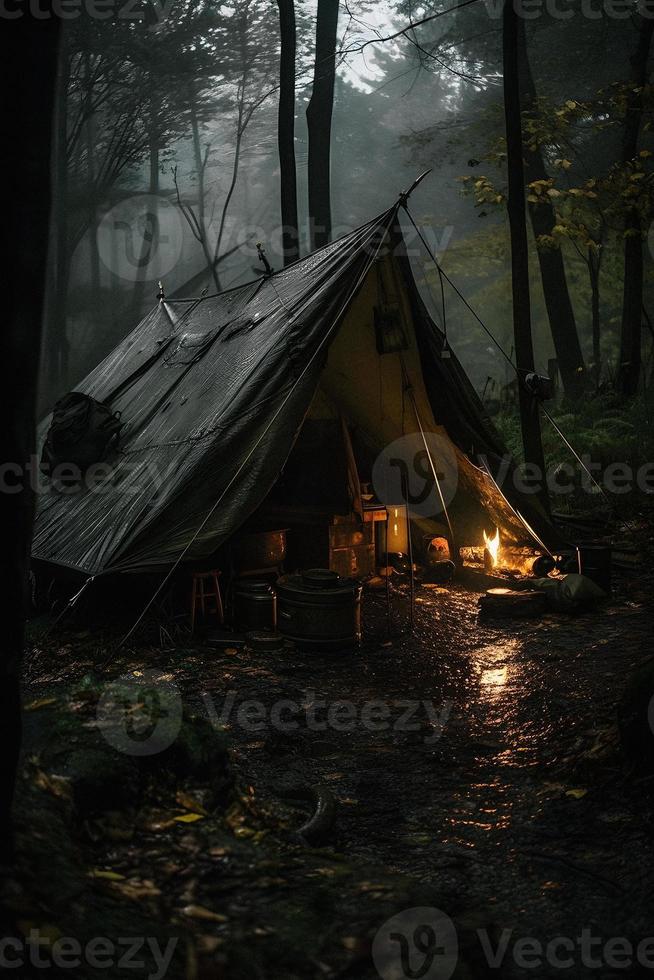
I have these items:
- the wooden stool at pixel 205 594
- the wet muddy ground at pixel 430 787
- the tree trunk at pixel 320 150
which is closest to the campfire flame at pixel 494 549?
the wet muddy ground at pixel 430 787

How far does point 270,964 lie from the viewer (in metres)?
2.26

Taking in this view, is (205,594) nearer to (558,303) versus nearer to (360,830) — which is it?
(360,830)

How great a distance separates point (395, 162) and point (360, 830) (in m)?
35.5

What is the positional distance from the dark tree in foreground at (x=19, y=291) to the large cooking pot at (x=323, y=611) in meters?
4.17

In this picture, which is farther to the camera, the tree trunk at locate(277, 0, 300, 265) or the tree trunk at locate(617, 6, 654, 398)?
the tree trunk at locate(617, 6, 654, 398)

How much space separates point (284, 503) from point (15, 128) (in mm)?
6124

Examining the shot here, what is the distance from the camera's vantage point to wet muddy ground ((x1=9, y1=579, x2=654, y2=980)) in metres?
2.63

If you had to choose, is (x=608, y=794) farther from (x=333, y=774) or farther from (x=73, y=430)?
(x=73, y=430)

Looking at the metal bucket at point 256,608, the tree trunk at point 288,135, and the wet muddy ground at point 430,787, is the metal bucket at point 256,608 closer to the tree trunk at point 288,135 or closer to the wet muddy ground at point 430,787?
the wet muddy ground at point 430,787

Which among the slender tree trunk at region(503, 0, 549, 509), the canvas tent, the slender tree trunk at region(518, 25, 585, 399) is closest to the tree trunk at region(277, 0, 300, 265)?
the canvas tent

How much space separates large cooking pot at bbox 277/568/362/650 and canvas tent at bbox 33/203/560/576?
31.6 inches

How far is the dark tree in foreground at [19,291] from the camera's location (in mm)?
2154

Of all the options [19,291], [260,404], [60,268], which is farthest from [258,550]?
[60,268]

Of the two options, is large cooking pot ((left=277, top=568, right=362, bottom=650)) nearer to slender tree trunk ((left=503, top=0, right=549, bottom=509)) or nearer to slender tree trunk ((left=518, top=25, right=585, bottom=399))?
slender tree trunk ((left=503, top=0, right=549, bottom=509))
